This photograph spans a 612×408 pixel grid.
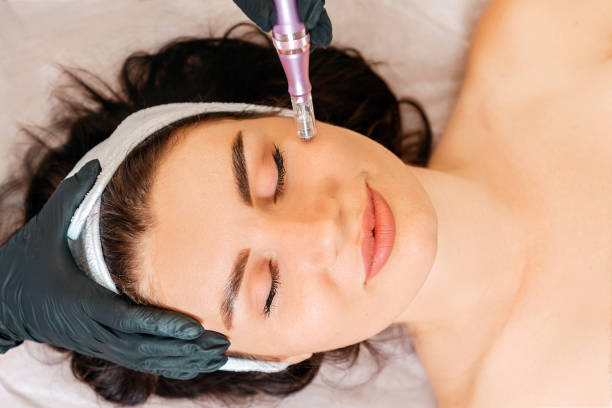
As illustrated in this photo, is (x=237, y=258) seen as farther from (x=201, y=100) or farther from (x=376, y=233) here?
(x=201, y=100)

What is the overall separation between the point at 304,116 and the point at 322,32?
0.55 feet

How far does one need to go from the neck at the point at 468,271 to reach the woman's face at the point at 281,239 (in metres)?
0.17

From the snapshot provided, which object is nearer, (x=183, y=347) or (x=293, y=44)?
(x=293, y=44)

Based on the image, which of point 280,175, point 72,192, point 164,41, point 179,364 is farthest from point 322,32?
point 164,41

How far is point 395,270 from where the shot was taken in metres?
1.12

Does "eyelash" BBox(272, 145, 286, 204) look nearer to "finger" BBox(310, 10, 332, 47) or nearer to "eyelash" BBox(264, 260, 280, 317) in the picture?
"eyelash" BBox(264, 260, 280, 317)

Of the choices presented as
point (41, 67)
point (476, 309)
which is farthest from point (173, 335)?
point (41, 67)

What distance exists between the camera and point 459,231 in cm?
130

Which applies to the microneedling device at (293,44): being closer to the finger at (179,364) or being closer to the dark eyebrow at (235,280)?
the dark eyebrow at (235,280)

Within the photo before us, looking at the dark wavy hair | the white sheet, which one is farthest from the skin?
the dark wavy hair

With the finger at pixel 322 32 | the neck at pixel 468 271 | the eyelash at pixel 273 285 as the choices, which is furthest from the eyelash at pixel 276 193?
the neck at pixel 468 271

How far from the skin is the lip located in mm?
16

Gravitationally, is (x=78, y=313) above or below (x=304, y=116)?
below

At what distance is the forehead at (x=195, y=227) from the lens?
1.05 metres
